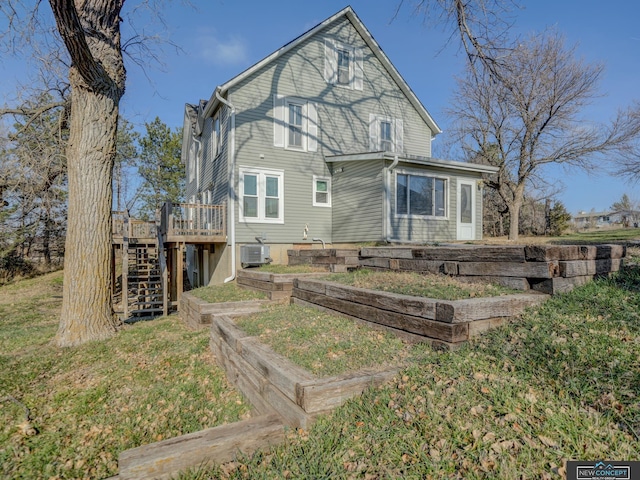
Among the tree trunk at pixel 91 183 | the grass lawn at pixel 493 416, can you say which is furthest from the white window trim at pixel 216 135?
the grass lawn at pixel 493 416

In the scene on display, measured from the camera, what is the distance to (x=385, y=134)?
1375cm

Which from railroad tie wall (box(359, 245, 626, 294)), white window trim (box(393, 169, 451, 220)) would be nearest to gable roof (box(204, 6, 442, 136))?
white window trim (box(393, 169, 451, 220))

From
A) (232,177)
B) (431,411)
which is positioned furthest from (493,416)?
(232,177)

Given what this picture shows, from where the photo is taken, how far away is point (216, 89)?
421 inches

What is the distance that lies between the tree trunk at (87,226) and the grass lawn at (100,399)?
46 cm

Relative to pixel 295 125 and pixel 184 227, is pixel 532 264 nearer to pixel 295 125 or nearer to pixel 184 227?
pixel 184 227

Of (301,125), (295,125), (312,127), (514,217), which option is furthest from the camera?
(514,217)

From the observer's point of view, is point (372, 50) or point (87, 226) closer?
point (87, 226)

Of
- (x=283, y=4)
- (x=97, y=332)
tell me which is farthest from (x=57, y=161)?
(x=283, y=4)

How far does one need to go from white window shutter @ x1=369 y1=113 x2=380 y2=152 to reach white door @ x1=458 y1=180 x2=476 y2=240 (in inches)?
136

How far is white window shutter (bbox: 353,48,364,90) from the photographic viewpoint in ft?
43.2

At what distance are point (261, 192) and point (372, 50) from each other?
738cm

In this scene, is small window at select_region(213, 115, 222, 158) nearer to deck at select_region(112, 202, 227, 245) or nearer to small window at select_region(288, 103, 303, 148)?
deck at select_region(112, 202, 227, 245)

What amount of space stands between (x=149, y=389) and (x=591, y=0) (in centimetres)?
1092
